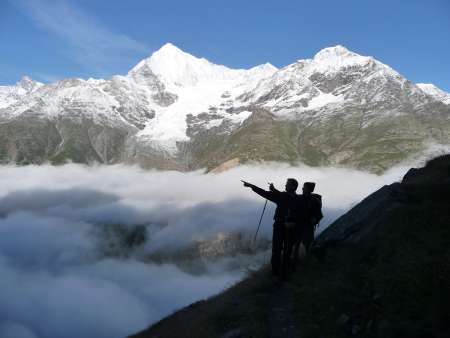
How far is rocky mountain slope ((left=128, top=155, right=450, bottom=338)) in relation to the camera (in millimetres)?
18500

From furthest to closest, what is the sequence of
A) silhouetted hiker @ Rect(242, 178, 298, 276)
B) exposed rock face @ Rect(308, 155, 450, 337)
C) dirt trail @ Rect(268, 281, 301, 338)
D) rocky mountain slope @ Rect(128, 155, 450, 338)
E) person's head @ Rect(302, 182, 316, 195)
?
person's head @ Rect(302, 182, 316, 195) → silhouetted hiker @ Rect(242, 178, 298, 276) → dirt trail @ Rect(268, 281, 301, 338) → rocky mountain slope @ Rect(128, 155, 450, 338) → exposed rock face @ Rect(308, 155, 450, 337)

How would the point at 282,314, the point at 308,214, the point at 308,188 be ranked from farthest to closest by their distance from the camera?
1. the point at 308,188
2. the point at 308,214
3. the point at 282,314

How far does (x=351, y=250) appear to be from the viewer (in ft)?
83.5

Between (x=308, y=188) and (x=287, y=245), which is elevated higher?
(x=308, y=188)

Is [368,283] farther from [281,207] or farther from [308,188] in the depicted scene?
[308,188]

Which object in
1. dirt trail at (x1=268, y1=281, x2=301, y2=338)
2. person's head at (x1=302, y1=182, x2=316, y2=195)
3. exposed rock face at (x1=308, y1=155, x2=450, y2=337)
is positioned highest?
person's head at (x1=302, y1=182, x2=316, y2=195)

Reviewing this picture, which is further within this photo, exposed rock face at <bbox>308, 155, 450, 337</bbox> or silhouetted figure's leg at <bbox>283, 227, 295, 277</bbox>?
silhouetted figure's leg at <bbox>283, 227, 295, 277</bbox>

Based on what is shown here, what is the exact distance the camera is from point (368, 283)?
2131 centimetres

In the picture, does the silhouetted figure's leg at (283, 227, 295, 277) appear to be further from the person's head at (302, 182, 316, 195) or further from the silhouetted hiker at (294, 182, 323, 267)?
the person's head at (302, 182, 316, 195)

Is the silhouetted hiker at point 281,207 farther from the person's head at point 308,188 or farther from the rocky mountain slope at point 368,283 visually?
the rocky mountain slope at point 368,283

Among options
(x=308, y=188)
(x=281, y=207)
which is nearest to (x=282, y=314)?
(x=281, y=207)

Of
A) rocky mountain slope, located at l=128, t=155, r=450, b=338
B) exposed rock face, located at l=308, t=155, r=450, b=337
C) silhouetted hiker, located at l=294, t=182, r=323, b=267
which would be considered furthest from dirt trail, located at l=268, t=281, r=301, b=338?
silhouetted hiker, located at l=294, t=182, r=323, b=267

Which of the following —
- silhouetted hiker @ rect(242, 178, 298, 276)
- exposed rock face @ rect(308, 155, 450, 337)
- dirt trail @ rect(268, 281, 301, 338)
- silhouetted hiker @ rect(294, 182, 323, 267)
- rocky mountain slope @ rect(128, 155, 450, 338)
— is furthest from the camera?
silhouetted hiker @ rect(294, 182, 323, 267)

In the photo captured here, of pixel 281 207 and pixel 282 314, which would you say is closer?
pixel 282 314
